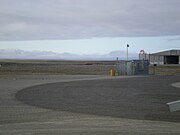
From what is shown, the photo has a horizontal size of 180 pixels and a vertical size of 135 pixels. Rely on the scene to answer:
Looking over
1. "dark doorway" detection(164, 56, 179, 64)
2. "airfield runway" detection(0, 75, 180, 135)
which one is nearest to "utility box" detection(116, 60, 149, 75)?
"airfield runway" detection(0, 75, 180, 135)

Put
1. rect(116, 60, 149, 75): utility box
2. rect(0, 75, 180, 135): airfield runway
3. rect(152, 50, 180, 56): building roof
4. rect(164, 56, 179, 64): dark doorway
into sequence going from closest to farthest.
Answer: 1. rect(0, 75, 180, 135): airfield runway
2. rect(116, 60, 149, 75): utility box
3. rect(152, 50, 180, 56): building roof
4. rect(164, 56, 179, 64): dark doorway

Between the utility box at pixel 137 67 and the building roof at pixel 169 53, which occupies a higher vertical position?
the building roof at pixel 169 53

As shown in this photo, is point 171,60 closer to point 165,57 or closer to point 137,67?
point 165,57

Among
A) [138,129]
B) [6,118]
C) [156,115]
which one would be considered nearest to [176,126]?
[138,129]

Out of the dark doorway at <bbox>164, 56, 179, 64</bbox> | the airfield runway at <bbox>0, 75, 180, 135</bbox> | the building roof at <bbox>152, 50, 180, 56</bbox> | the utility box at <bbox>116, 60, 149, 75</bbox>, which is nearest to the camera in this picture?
the airfield runway at <bbox>0, 75, 180, 135</bbox>

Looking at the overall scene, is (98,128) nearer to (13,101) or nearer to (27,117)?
(27,117)

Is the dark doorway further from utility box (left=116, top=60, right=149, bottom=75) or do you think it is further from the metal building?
A: utility box (left=116, top=60, right=149, bottom=75)

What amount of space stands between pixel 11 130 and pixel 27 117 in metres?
2.24

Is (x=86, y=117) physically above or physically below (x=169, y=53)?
below

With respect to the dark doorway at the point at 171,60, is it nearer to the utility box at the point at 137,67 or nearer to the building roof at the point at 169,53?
the building roof at the point at 169,53

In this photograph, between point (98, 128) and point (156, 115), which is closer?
point (98, 128)

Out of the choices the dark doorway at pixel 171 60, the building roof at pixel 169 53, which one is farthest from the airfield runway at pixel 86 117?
the dark doorway at pixel 171 60

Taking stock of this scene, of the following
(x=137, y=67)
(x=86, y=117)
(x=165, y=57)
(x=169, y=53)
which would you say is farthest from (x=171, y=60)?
(x=86, y=117)

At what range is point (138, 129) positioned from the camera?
32.0 ft
